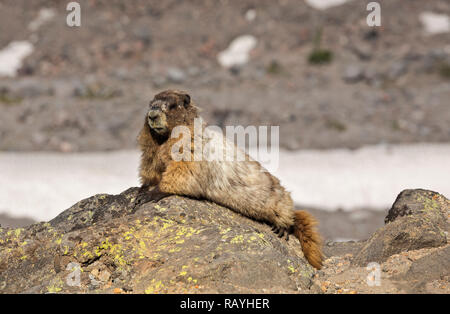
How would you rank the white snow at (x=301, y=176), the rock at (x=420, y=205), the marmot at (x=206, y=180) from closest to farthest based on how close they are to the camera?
the rock at (x=420, y=205) → the marmot at (x=206, y=180) → the white snow at (x=301, y=176)

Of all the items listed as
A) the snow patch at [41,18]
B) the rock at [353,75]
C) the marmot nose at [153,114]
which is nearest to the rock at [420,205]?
the marmot nose at [153,114]

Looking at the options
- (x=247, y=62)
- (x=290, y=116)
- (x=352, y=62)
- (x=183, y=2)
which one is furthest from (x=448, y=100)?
(x=183, y=2)

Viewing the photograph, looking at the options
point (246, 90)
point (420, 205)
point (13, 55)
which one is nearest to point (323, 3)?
point (246, 90)

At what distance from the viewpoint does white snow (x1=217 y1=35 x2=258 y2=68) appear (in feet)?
103

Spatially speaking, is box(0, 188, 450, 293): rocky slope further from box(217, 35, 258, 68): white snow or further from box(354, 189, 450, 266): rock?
box(217, 35, 258, 68): white snow

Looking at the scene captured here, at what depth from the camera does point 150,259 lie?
6234mm

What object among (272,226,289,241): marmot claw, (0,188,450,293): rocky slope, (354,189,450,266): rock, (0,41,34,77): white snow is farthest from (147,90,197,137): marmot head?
(0,41,34,77): white snow

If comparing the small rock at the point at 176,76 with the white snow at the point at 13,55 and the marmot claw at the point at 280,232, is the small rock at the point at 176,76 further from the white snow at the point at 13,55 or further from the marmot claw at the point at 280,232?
the marmot claw at the point at 280,232

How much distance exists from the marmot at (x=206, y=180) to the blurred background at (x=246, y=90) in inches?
415

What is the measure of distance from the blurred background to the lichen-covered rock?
13036 millimetres

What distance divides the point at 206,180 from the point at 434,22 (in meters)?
29.3

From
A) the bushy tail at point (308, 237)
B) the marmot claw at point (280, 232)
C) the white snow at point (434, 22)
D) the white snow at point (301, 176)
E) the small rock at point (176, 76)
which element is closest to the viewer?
the bushy tail at point (308, 237)

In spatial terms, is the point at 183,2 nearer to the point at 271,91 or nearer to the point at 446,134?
the point at 271,91

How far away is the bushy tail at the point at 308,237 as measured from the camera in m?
8.08
